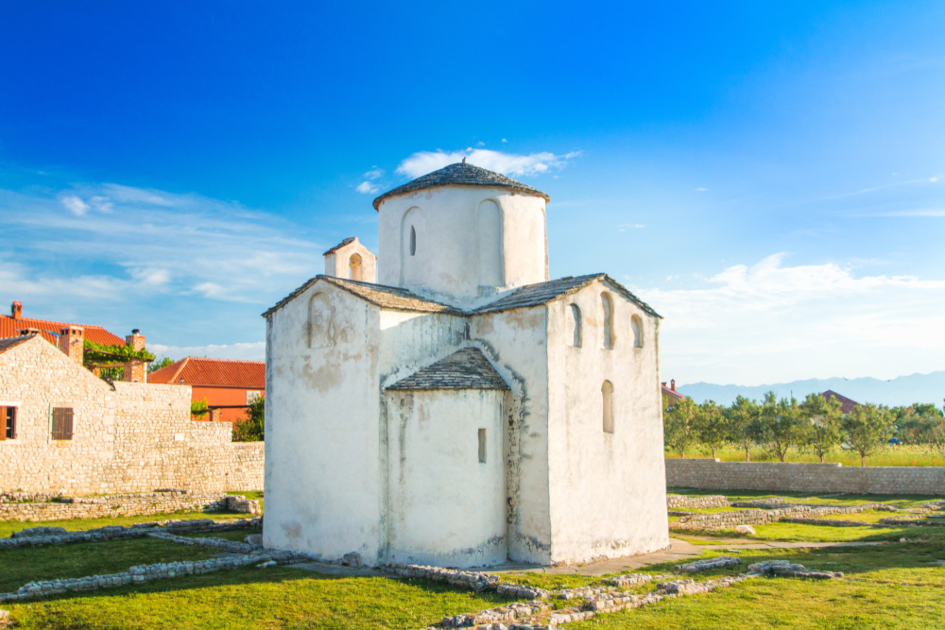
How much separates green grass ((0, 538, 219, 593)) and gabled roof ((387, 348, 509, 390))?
5.96 meters

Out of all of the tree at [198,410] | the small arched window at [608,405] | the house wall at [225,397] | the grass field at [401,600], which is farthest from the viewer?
the house wall at [225,397]

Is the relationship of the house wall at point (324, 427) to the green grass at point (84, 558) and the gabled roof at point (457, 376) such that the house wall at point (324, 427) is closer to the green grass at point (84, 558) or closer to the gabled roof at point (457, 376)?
the gabled roof at point (457, 376)

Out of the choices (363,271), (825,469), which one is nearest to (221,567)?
(363,271)

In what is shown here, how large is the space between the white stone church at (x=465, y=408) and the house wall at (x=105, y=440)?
12.1 m

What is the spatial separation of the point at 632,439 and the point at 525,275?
4.81m

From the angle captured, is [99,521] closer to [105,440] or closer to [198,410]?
[105,440]

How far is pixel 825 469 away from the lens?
27266 millimetres

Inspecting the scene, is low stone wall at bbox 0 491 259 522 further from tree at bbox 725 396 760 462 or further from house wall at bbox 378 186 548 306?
tree at bbox 725 396 760 462

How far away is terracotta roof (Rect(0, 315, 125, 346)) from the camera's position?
34391 mm

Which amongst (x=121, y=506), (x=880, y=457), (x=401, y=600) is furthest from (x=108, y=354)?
(x=880, y=457)

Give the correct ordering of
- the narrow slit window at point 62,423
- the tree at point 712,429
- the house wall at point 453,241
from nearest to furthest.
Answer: the house wall at point 453,241 → the narrow slit window at point 62,423 → the tree at point 712,429

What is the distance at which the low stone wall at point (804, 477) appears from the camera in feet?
83.3

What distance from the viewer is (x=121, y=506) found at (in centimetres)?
2078

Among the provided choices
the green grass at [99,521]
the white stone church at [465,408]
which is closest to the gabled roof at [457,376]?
the white stone church at [465,408]
